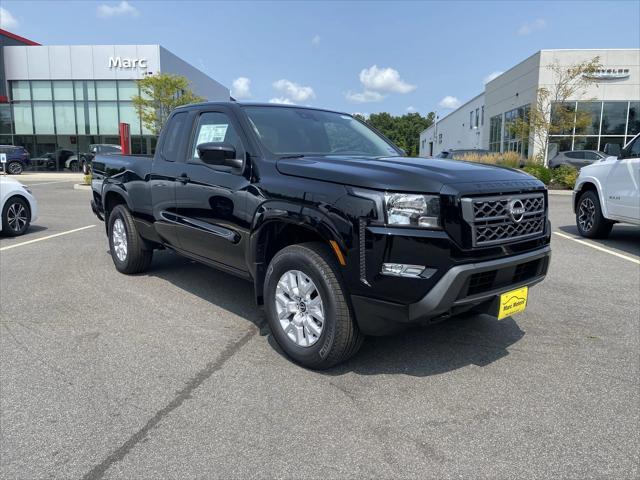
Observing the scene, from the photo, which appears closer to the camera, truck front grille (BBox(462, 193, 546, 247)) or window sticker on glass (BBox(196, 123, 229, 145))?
truck front grille (BBox(462, 193, 546, 247))

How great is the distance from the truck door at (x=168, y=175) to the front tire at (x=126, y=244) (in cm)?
68

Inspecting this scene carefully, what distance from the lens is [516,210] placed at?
329 centimetres

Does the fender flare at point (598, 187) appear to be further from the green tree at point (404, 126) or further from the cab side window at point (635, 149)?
the green tree at point (404, 126)

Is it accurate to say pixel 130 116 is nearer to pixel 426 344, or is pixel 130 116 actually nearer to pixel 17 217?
pixel 17 217

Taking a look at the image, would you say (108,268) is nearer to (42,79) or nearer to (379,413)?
(379,413)

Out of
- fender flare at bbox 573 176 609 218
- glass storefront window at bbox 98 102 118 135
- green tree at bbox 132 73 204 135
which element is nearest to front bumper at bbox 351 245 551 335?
fender flare at bbox 573 176 609 218

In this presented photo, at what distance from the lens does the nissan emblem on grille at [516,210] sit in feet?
10.7

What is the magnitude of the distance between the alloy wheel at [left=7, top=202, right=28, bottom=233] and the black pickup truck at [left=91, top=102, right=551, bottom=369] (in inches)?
222

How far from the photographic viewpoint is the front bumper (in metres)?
2.92

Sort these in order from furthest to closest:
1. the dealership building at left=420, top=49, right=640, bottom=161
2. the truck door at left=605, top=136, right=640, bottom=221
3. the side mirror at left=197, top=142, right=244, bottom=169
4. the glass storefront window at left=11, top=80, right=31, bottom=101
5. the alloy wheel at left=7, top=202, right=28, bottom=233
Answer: the glass storefront window at left=11, top=80, right=31, bottom=101 < the dealership building at left=420, top=49, right=640, bottom=161 < the alloy wheel at left=7, top=202, right=28, bottom=233 < the truck door at left=605, top=136, right=640, bottom=221 < the side mirror at left=197, top=142, right=244, bottom=169

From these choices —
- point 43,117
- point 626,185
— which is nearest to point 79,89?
point 43,117

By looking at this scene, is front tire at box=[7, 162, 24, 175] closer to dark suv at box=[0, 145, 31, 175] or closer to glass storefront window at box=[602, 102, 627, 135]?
dark suv at box=[0, 145, 31, 175]

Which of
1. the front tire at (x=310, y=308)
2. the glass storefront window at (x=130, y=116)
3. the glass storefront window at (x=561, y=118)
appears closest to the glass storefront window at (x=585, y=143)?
the glass storefront window at (x=561, y=118)

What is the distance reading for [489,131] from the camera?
43406 mm
